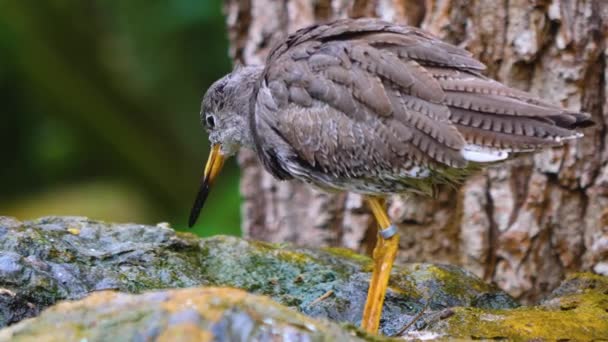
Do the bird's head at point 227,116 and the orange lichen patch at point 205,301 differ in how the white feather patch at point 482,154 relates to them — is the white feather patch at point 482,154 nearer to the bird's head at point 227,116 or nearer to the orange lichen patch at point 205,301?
the bird's head at point 227,116

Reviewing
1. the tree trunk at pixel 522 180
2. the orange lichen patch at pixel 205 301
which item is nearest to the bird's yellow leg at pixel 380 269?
the tree trunk at pixel 522 180

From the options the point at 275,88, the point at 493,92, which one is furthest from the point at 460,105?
the point at 275,88

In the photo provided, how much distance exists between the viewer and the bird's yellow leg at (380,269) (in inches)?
Answer: 164

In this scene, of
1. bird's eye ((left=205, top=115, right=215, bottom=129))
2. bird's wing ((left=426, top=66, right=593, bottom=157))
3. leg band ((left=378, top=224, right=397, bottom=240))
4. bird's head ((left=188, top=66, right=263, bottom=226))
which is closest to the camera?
bird's wing ((left=426, top=66, right=593, bottom=157))

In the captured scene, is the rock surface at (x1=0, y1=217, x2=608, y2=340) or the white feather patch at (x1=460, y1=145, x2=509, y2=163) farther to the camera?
the white feather patch at (x1=460, y1=145, x2=509, y2=163)

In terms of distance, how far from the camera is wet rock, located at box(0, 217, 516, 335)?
4.13 m

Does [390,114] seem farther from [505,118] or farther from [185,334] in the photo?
[185,334]

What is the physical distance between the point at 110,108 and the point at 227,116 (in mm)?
4496

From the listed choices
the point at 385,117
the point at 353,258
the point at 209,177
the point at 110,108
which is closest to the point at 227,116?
the point at 209,177

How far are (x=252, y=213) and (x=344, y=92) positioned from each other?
2501 mm

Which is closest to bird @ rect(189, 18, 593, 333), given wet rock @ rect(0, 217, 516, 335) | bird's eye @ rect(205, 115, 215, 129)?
wet rock @ rect(0, 217, 516, 335)

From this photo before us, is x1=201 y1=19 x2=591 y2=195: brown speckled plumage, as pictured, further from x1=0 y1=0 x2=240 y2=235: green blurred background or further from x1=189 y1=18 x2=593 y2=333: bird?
x1=0 y1=0 x2=240 y2=235: green blurred background

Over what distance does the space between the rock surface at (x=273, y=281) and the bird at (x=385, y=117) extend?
219mm

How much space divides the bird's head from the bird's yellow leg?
1032mm
